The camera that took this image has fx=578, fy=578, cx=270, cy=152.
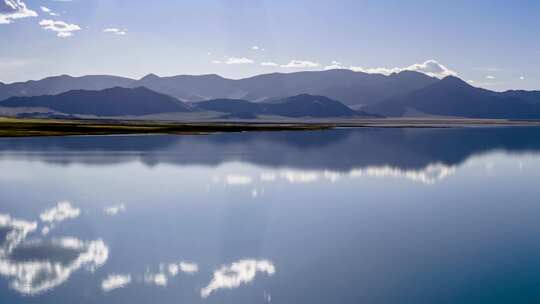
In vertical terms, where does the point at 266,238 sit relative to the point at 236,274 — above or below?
below

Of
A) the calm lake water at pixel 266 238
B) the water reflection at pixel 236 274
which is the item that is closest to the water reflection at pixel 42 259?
the calm lake water at pixel 266 238

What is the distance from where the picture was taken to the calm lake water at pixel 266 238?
19.0 meters

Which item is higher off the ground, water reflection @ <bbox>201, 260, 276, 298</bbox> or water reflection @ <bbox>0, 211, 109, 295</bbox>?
water reflection @ <bbox>201, 260, 276, 298</bbox>

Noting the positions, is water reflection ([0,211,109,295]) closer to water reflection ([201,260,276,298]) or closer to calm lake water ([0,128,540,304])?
calm lake water ([0,128,540,304])

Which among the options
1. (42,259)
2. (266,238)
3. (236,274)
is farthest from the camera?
(266,238)

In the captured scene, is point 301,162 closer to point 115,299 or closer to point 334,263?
point 334,263

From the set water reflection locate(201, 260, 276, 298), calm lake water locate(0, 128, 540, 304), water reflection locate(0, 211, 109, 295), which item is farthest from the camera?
water reflection locate(0, 211, 109, 295)

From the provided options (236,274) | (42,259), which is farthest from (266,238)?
(42,259)

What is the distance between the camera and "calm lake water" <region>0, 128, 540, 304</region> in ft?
62.3

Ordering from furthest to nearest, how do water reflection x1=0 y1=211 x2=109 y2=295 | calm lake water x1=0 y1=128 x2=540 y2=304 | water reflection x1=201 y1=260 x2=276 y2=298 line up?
water reflection x1=0 y1=211 x2=109 y2=295, water reflection x1=201 y1=260 x2=276 y2=298, calm lake water x1=0 y1=128 x2=540 y2=304

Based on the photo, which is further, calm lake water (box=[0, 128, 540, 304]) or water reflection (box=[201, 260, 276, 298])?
water reflection (box=[201, 260, 276, 298])

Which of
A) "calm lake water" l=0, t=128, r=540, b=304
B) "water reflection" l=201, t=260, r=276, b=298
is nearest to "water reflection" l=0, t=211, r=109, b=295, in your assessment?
"calm lake water" l=0, t=128, r=540, b=304

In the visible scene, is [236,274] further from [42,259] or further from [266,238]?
[42,259]

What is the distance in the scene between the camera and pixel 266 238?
2695 centimetres
